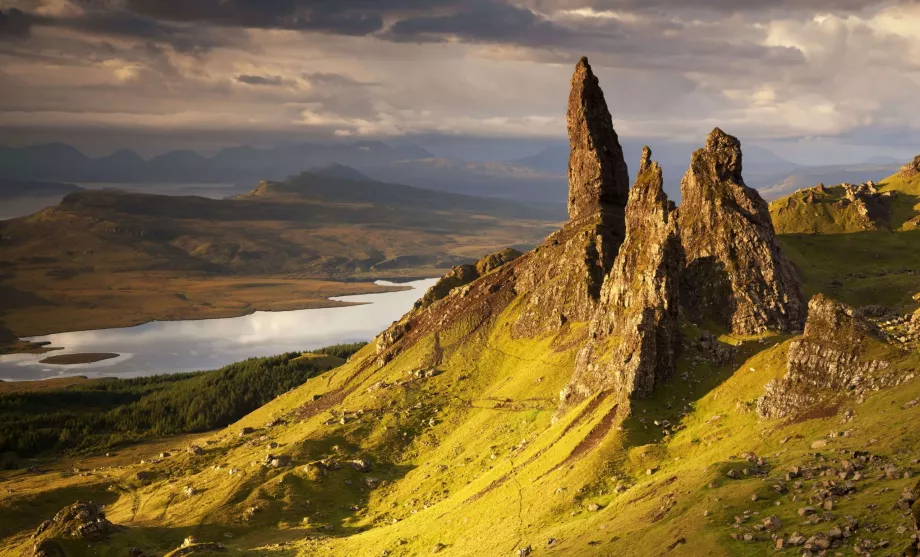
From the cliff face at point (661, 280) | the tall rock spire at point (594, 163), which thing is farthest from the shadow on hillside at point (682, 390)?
the tall rock spire at point (594, 163)

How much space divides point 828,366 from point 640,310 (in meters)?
30.4

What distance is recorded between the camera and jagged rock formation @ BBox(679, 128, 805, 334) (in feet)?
408

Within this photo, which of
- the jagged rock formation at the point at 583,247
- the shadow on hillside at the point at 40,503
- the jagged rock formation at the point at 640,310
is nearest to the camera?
the jagged rock formation at the point at 640,310

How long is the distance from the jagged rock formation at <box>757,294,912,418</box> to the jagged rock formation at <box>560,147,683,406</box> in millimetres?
20142

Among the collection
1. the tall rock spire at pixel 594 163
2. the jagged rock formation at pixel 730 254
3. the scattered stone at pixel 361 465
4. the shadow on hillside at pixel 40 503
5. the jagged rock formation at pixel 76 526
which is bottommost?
the shadow on hillside at pixel 40 503

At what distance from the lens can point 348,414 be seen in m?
185

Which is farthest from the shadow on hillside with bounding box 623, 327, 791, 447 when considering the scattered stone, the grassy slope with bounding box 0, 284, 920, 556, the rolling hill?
the scattered stone

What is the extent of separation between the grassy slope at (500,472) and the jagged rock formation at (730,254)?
26.8ft

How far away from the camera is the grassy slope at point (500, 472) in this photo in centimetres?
7344

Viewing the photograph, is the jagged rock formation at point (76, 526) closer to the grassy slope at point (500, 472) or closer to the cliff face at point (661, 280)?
the grassy slope at point (500, 472)

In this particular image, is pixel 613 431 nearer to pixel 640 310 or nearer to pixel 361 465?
pixel 640 310

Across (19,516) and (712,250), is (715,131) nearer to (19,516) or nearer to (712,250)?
(712,250)

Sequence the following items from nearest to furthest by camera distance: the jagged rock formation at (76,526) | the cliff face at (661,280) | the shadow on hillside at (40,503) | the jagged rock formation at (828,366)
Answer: the jagged rock formation at (828,366)
the cliff face at (661,280)
the jagged rock formation at (76,526)
the shadow on hillside at (40,503)

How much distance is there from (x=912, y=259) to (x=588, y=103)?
82164 mm
